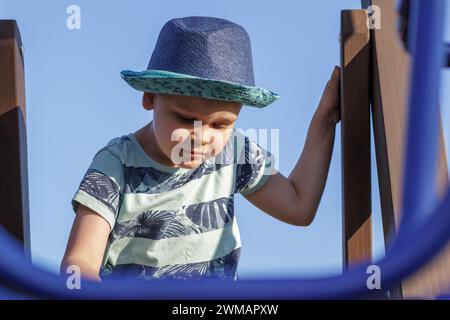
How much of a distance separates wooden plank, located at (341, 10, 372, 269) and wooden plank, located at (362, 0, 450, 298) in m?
0.02

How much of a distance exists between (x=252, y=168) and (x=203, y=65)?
0.31 m

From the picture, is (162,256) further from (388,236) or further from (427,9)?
(427,9)

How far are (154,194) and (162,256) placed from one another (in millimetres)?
123

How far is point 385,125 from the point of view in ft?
5.57

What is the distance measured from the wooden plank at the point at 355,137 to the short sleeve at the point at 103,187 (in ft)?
1.45

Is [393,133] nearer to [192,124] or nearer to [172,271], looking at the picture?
[192,124]

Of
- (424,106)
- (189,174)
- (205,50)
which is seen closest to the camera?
(424,106)

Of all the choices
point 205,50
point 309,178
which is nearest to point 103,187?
point 205,50

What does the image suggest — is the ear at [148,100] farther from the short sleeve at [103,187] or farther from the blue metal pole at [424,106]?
the blue metal pole at [424,106]

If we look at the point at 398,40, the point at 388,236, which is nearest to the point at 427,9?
the point at 398,40

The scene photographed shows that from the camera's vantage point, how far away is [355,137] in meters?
1.78

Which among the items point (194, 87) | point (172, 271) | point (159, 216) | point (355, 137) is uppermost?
point (194, 87)

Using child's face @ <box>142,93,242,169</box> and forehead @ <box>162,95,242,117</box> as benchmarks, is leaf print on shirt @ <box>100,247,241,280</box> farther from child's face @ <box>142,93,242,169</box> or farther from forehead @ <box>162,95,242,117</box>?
forehead @ <box>162,95,242,117</box>
